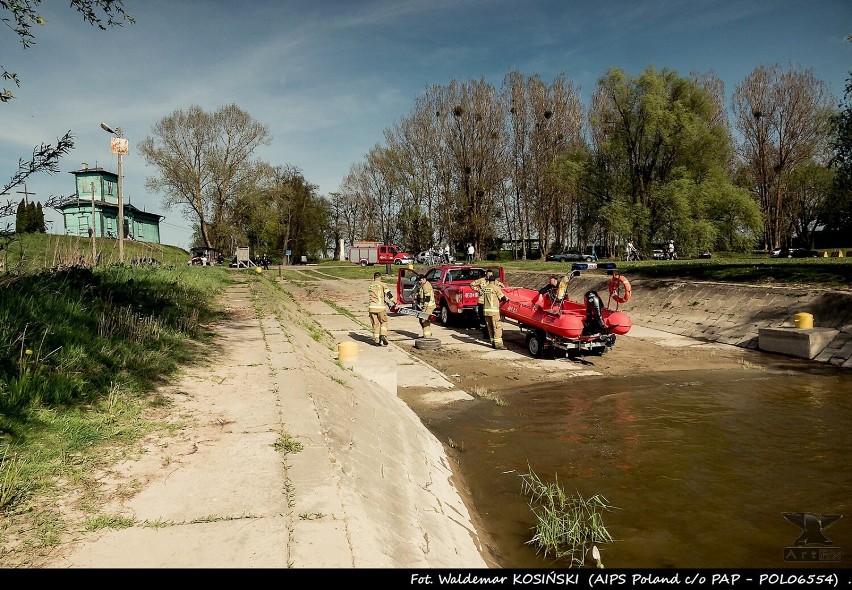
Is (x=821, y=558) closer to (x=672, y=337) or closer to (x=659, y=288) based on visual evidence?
(x=672, y=337)

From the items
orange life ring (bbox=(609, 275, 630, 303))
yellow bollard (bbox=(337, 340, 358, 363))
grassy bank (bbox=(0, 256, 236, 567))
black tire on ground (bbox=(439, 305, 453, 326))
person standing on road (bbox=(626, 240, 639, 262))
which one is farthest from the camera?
person standing on road (bbox=(626, 240, 639, 262))

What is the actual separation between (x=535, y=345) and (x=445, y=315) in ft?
16.8

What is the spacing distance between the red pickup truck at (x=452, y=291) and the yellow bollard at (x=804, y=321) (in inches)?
318

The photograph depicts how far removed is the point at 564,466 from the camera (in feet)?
20.6

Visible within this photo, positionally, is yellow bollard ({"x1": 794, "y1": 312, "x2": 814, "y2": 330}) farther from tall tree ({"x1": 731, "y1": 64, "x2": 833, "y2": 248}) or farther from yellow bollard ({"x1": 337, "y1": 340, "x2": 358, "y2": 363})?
tall tree ({"x1": 731, "y1": 64, "x2": 833, "y2": 248})

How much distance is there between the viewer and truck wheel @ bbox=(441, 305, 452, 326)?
17469 millimetres

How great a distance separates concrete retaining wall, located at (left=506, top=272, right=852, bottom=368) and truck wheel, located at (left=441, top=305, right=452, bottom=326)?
6.98m

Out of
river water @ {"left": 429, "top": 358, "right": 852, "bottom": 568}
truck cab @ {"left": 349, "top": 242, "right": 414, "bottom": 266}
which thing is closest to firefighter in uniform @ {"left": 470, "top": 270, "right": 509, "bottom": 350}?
river water @ {"left": 429, "top": 358, "right": 852, "bottom": 568}

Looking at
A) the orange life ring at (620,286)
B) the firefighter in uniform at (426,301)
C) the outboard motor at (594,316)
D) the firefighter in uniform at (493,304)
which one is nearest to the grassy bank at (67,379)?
the firefighter in uniform at (426,301)

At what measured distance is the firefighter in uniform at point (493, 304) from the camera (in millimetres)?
13609

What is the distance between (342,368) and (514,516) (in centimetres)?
531

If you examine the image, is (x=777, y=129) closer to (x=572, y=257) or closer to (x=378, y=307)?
(x=572, y=257)

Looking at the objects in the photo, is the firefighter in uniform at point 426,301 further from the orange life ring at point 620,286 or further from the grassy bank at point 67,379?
the grassy bank at point 67,379

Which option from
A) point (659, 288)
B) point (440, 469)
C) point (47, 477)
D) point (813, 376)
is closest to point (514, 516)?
point (440, 469)
